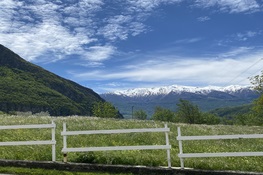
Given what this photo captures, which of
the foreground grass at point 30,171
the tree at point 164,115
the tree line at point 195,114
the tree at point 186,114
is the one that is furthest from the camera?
the tree at point 164,115

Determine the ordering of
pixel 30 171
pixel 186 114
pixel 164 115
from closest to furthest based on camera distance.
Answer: pixel 30 171
pixel 186 114
pixel 164 115

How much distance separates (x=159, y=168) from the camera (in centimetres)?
1639

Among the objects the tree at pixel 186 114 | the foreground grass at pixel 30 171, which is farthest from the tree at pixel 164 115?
the foreground grass at pixel 30 171

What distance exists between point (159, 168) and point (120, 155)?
119 inches

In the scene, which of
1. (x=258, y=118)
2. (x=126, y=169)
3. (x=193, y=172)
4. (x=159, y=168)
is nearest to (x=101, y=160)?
(x=126, y=169)

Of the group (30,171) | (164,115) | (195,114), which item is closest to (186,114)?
(195,114)

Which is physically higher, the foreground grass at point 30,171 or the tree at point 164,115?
the tree at point 164,115

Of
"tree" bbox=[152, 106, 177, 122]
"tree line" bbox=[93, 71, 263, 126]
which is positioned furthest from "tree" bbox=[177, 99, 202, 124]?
"tree" bbox=[152, 106, 177, 122]

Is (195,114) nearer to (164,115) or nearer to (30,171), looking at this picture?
(164,115)

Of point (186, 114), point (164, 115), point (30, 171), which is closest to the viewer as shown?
point (30, 171)

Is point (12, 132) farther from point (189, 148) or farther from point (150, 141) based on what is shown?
point (189, 148)

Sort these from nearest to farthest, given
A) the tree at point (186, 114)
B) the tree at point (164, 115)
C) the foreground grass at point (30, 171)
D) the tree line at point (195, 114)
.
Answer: the foreground grass at point (30, 171) → the tree line at point (195, 114) → the tree at point (186, 114) → the tree at point (164, 115)

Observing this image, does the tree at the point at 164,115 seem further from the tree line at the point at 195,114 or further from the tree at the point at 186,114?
the tree at the point at 186,114

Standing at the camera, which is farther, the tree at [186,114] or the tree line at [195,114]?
the tree at [186,114]
